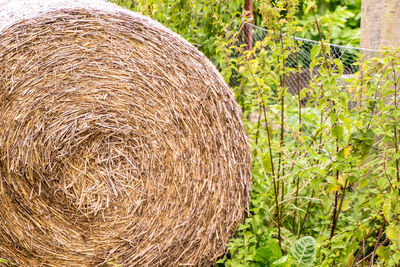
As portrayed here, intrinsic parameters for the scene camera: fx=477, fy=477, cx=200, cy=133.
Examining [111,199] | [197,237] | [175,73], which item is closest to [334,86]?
[175,73]

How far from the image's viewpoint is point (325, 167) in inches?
103

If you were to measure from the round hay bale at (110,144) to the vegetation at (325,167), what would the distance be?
0.25 meters

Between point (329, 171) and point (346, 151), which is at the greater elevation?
point (346, 151)

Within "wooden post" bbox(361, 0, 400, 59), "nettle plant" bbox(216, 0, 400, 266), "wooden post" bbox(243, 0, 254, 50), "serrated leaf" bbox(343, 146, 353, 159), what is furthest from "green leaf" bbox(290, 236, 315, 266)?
"wooden post" bbox(243, 0, 254, 50)

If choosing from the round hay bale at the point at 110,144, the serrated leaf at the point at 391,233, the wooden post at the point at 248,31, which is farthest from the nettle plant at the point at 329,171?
the wooden post at the point at 248,31

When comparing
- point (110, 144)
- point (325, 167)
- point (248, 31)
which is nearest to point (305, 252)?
point (325, 167)

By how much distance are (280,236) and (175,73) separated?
1180 millimetres

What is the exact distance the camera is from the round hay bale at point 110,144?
2.74 meters

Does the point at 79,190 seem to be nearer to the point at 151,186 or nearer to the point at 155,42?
the point at 151,186

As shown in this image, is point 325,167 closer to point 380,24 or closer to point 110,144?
point 380,24

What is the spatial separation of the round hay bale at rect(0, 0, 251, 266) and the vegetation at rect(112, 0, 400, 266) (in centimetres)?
25

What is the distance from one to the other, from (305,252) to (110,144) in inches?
51.0

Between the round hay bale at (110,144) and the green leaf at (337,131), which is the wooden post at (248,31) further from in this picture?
the green leaf at (337,131)

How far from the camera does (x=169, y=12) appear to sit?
4852 millimetres
